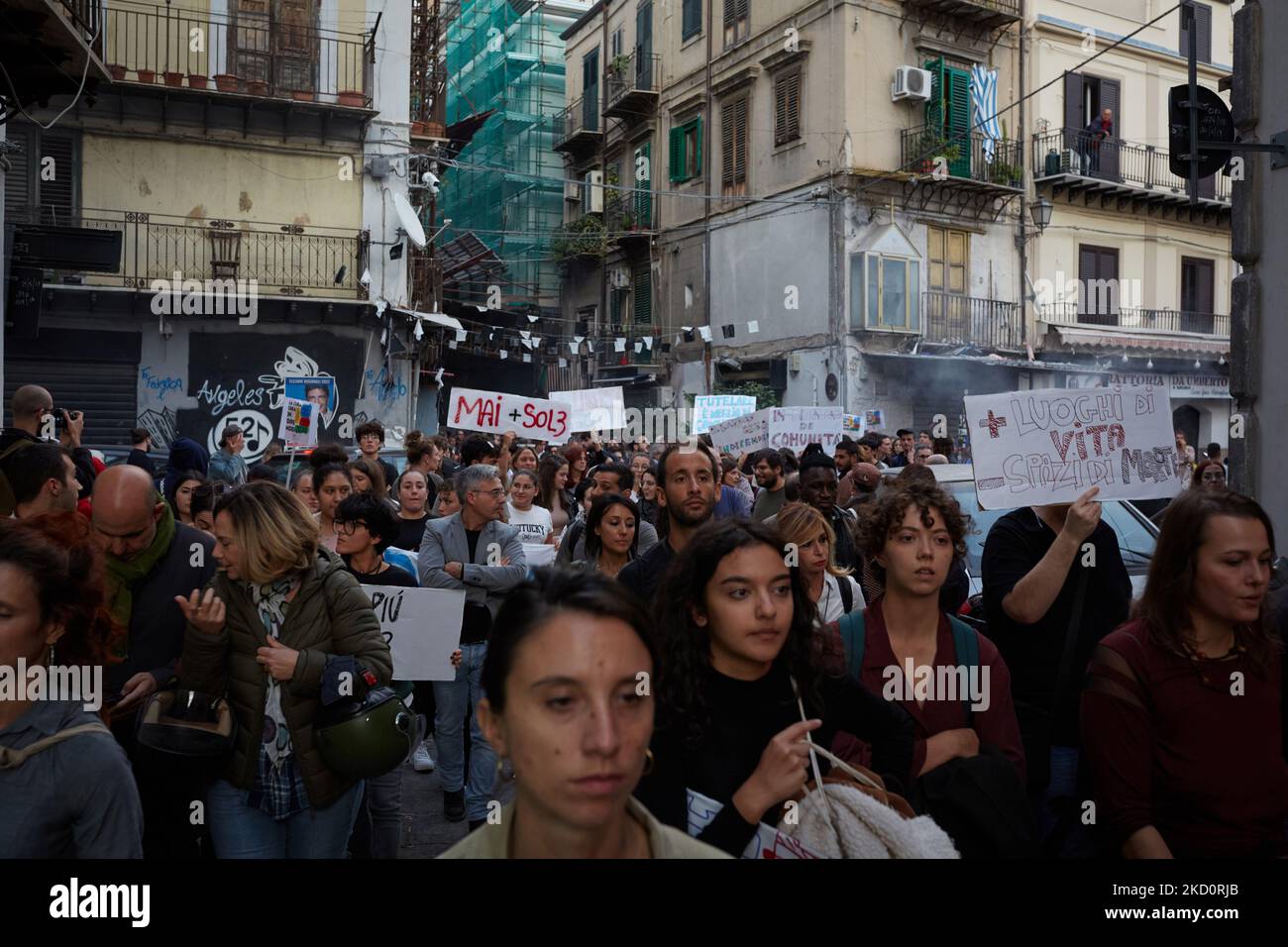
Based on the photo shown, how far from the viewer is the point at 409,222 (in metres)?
20.6

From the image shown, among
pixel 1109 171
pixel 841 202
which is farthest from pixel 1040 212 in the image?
pixel 841 202

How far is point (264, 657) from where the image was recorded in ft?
11.8

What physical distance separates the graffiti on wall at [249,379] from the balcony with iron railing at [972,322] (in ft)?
44.7

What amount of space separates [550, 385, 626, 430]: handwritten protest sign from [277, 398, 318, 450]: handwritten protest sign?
4.19m

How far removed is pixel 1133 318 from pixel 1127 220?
2573 mm

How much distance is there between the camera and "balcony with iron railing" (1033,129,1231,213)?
26594mm

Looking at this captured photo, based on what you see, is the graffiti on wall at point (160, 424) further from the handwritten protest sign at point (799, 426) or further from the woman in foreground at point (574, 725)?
the woman in foreground at point (574, 725)

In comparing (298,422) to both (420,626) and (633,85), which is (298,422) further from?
(633,85)

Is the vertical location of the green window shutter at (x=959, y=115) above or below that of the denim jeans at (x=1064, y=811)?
above

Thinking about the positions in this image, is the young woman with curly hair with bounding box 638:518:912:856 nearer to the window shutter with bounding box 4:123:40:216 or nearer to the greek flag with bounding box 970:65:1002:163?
the window shutter with bounding box 4:123:40:216

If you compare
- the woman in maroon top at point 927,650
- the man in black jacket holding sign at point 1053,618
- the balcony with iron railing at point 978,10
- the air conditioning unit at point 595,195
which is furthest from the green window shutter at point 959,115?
the woman in maroon top at point 927,650

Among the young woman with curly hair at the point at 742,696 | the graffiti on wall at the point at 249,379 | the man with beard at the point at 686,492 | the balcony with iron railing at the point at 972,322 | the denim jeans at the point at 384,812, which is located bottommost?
the denim jeans at the point at 384,812

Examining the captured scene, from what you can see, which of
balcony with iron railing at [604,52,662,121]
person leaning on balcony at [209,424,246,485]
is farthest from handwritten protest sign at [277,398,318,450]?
balcony with iron railing at [604,52,662,121]

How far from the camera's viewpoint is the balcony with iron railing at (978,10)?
24953 millimetres
